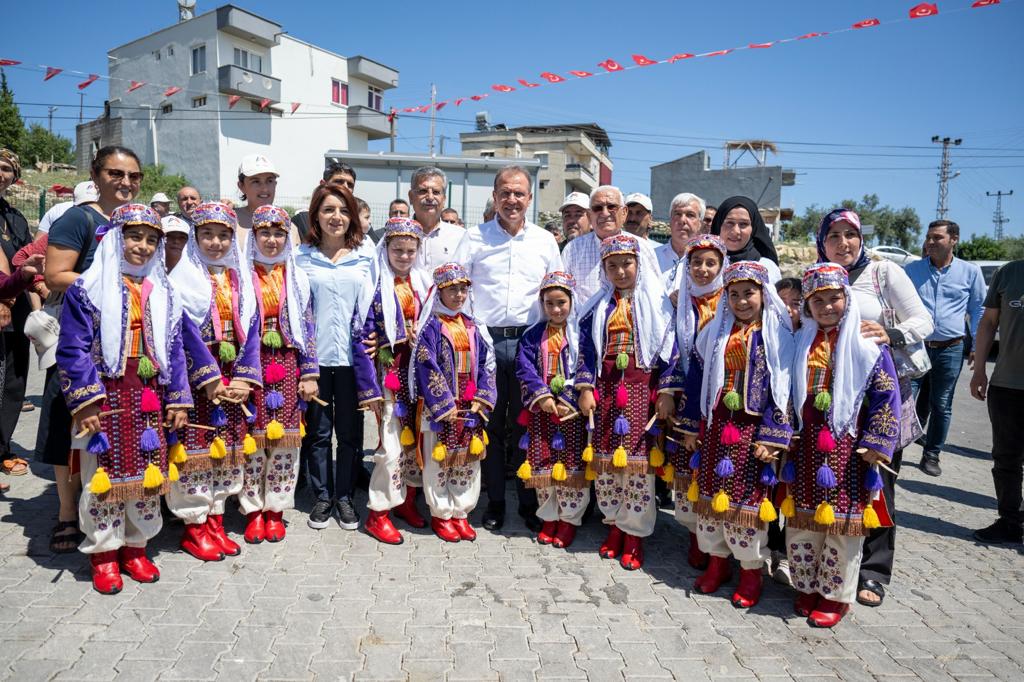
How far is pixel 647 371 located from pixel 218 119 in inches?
1213

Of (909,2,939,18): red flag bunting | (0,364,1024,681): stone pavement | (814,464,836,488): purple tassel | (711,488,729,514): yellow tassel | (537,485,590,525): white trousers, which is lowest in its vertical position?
(0,364,1024,681): stone pavement

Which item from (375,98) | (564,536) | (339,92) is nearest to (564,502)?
(564,536)

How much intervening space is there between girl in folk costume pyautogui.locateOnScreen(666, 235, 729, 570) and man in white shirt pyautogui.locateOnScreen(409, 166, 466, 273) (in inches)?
63.8

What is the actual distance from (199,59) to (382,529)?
1325 inches

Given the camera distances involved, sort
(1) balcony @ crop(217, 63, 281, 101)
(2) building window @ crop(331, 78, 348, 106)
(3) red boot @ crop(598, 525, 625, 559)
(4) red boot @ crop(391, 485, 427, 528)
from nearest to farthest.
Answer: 1. (3) red boot @ crop(598, 525, 625, 559)
2. (4) red boot @ crop(391, 485, 427, 528)
3. (1) balcony @ crop(217, 63, 281, 101)
4. (2) building window @ crop(331, 78, 348, 106)

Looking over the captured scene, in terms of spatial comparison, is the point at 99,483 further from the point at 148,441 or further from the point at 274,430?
the point at 274,430

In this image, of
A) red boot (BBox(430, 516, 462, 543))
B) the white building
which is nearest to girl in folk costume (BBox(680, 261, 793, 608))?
red boot (BBox(430, 516, 462, 543))

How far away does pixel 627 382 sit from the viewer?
12.9 feet

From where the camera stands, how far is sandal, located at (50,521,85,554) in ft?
12.3

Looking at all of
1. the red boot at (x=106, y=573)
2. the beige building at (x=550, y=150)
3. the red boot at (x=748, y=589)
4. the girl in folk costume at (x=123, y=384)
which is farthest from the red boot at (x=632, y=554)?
the beige building at (x=550, y=150)

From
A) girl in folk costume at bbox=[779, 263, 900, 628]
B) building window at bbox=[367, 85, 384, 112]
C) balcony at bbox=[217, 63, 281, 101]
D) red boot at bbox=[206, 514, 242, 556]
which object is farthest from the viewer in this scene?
building window at bbox=[367, 85, 384, 112]

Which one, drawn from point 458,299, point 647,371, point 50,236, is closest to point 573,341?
point 647,371

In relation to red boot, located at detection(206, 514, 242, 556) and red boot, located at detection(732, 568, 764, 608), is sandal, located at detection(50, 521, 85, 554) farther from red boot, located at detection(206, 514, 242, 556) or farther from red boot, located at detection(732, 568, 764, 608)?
red boot, located at detection(732, 568, 764, 608)

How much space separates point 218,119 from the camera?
95.7 ft
